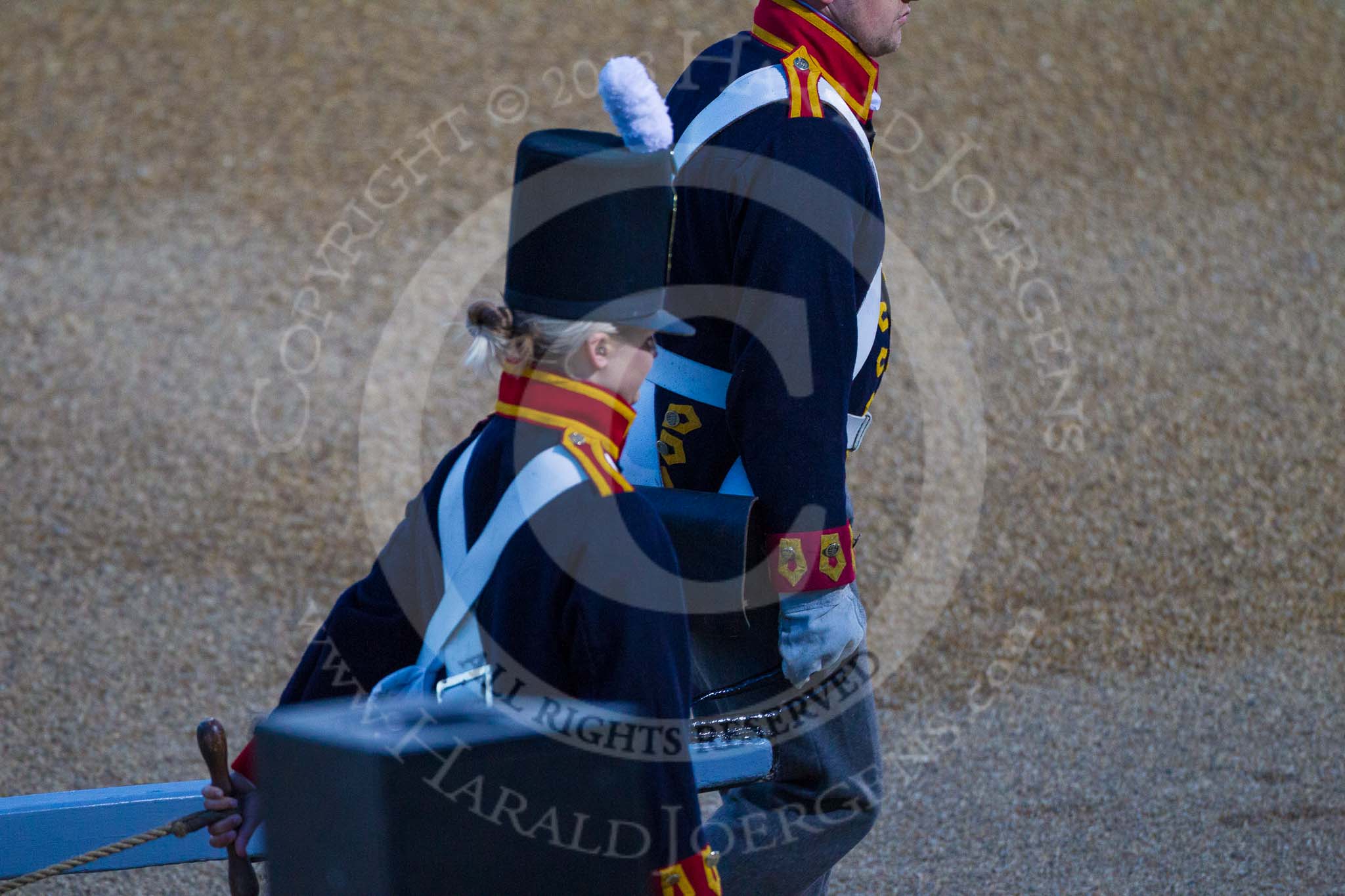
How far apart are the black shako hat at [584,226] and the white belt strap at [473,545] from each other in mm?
222

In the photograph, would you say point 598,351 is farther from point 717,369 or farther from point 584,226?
point 717,369

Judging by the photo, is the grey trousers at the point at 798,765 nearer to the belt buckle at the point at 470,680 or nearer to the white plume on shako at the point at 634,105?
the belt buckle at the point at 470,680

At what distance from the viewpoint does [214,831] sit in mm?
2189

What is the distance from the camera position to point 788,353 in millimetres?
2494

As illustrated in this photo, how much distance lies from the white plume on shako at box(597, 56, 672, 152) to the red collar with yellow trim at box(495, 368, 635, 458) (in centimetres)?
34

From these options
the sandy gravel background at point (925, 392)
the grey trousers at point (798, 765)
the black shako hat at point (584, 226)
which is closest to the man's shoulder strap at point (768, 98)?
the black shako hat at point (584, 226)

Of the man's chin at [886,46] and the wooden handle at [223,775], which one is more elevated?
the man's chin at [886,46]

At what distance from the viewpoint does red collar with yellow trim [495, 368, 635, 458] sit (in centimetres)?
199

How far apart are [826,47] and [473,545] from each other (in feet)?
4.32

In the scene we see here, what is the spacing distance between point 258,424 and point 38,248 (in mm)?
2110

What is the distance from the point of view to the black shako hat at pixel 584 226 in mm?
1987

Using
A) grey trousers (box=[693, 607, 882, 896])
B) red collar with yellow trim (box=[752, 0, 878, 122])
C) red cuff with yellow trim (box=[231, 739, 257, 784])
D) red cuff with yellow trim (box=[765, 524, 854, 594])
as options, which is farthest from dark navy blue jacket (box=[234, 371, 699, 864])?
red collar with yellow trim (box=[752, 0, 878, 122])

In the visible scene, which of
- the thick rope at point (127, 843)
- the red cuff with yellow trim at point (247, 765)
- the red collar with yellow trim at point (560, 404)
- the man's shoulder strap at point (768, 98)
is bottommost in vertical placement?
the thick rope at point (127, 843)

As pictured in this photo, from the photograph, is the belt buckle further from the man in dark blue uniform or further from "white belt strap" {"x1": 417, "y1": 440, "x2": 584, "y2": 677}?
the man in dark blue uniform
